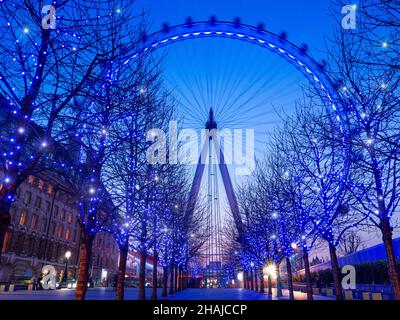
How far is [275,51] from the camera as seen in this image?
98.3 ft

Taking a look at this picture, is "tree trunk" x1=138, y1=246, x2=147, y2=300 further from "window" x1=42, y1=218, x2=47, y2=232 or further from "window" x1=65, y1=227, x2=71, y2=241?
"window" x1=65, y1=227, x2=71, y2=241

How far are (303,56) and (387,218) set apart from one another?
19181mm

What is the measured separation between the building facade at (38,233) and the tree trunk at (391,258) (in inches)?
1221

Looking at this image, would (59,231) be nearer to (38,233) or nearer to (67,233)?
(67,233)

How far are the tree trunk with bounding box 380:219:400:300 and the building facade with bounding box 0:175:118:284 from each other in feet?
102

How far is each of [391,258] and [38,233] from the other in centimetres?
4743

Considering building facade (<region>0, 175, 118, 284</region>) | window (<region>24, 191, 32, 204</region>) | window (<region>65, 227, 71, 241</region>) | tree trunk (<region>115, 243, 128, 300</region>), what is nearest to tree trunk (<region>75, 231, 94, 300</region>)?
tree trunk (<region>115, 243, 128, 300</region>)

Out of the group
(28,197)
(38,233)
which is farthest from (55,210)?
(28,197)

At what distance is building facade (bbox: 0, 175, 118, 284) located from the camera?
42625 mm

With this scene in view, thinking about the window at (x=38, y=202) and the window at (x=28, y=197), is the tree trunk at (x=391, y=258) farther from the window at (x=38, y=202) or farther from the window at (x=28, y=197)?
the window at (x=38, y=202)

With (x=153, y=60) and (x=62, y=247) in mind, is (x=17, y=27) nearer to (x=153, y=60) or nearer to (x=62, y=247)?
(x=153, y=60)

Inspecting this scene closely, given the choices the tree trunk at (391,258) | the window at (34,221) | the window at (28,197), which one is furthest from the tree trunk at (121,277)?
the window at (34,221)

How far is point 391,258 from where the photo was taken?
12500mm
